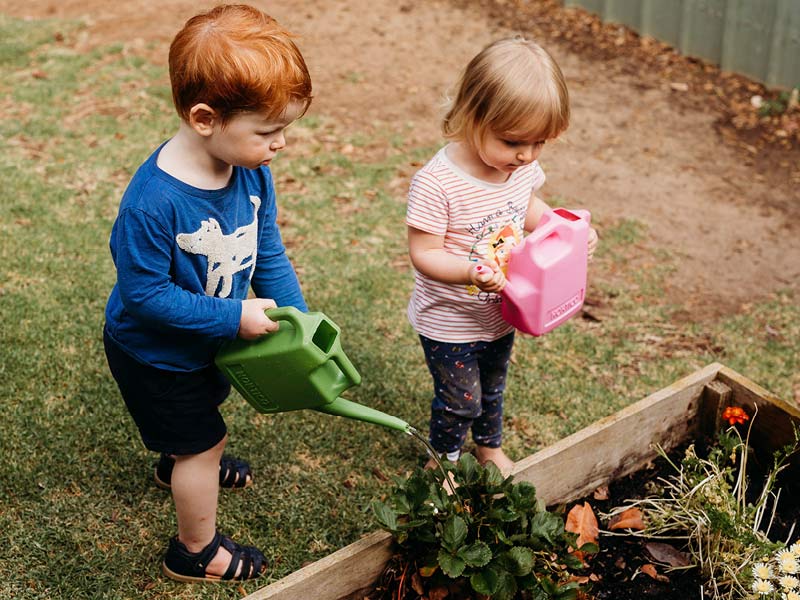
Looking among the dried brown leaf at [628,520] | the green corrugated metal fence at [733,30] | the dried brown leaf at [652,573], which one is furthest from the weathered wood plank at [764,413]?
the green corrugated metal fence at [733,30]

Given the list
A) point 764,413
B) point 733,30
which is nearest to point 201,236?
point 764,413

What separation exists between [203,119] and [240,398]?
1.52m

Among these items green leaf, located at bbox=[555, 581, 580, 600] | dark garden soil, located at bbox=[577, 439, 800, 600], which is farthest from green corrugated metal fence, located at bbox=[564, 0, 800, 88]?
green leaf, located at bbox=[555, 581, 580, 600]

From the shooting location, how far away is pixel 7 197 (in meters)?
4.45

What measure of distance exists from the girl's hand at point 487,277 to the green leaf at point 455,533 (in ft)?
1.85

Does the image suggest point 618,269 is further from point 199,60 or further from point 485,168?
point 199,60

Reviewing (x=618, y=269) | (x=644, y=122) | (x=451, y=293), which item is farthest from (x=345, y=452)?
(x=644, y=122)

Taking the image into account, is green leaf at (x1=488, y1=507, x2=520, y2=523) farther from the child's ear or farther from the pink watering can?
the child's ear

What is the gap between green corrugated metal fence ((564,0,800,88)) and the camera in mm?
5812

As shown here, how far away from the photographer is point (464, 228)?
235cm

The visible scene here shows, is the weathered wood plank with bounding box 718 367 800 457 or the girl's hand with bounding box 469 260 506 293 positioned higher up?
the girl's hand with bounding box 469 260 506 293

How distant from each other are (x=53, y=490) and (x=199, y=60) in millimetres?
1530

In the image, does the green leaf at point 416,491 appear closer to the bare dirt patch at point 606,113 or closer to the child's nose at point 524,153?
the child's nose at point 524,153

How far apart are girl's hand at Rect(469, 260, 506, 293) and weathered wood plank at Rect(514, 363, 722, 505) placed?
0.51 meters
